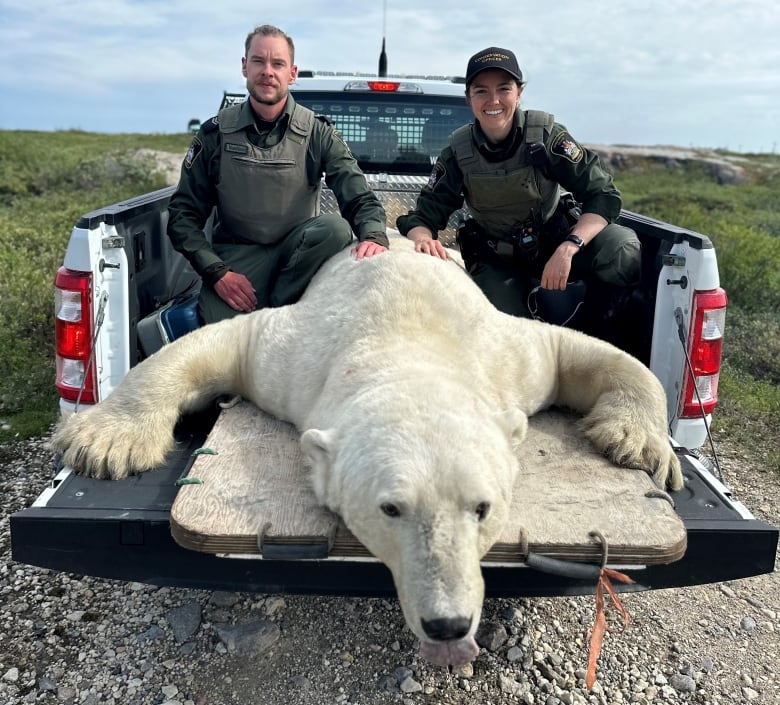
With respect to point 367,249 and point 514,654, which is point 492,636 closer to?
point 514,654

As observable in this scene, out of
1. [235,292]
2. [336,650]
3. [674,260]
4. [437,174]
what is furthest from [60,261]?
[674,260]

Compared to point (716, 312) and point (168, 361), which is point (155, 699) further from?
point (716, 312)

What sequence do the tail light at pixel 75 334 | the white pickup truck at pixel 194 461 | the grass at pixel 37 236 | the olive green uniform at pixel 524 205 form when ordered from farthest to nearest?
the grass at pixel 37 236 → the olive green uniform at pixel 524 205 → the tail light at pixel 75 334 → the white pickup truck at pixel 194 461

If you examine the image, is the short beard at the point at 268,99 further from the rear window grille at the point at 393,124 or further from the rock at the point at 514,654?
the rock at the point at 514,654

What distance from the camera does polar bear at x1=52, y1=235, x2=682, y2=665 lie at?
1.99 metres

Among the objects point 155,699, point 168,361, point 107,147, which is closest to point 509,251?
point 168,361

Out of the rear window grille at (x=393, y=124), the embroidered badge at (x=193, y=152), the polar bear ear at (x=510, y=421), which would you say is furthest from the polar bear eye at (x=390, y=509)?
the rear window grille at (x=393, y=124)

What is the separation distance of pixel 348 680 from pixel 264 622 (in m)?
0.47

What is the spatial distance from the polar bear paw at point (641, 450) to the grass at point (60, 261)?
2.61 meters

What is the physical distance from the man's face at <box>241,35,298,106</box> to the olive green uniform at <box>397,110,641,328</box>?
0.97m

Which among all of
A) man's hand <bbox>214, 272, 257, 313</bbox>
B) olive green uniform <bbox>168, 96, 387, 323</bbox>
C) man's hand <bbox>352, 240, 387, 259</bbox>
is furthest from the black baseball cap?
man's hand <bbox>214, 272, 257, 313</bbox>

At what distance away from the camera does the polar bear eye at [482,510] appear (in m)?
2.05

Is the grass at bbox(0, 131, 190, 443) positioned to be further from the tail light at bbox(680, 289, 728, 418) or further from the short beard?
the tail light at bbox(680, 289, 728, 418)

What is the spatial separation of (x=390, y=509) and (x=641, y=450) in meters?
1.15
